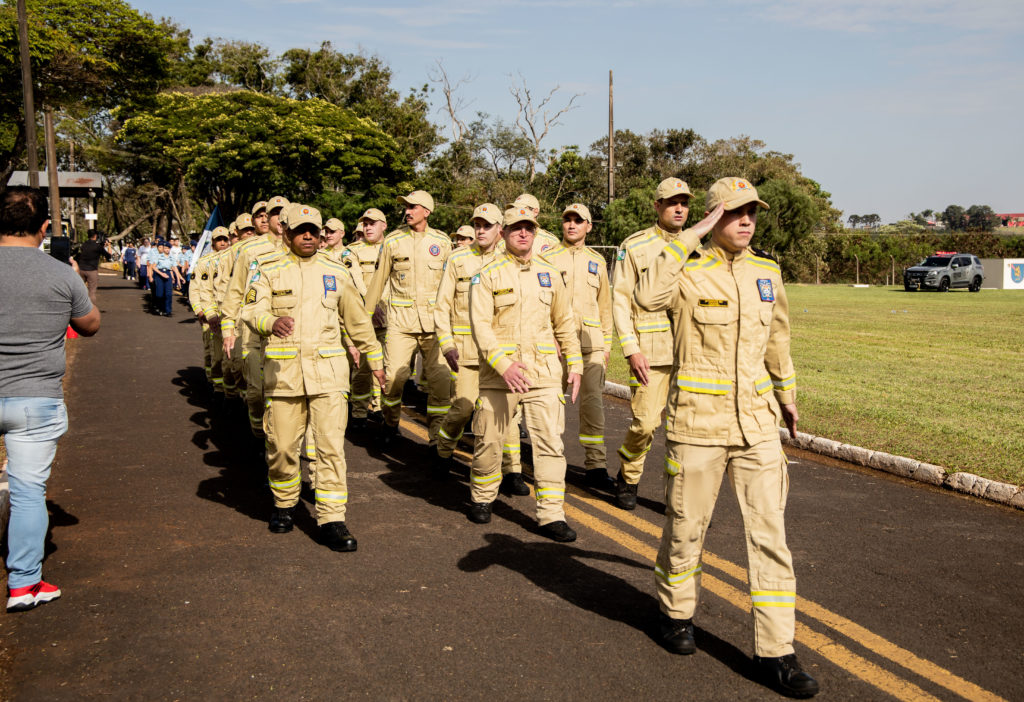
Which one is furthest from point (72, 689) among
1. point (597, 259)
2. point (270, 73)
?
point (270, 73)

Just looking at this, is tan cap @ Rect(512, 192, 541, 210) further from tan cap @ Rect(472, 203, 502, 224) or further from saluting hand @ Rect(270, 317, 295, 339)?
saluting hand @ Rect(270, 317, 295, 339)

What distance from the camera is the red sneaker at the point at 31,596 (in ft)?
15.8

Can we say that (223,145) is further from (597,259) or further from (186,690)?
(186,690)

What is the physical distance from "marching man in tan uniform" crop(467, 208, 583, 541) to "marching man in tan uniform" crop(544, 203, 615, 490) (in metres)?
0.85

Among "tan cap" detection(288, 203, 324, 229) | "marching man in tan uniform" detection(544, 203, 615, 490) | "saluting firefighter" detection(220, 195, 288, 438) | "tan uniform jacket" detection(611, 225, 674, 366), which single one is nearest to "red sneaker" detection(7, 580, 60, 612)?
"saluting firefighter" detection(220, 195, 288, 438)

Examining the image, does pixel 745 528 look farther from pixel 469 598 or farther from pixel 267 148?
pixel 267 148

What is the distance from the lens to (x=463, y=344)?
8.10 metres

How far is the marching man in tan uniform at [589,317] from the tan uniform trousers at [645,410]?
71cm

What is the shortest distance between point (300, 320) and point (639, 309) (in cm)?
233

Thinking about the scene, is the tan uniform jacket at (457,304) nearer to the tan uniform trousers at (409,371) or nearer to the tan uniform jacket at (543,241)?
the tan uniform trousers at (409,371)

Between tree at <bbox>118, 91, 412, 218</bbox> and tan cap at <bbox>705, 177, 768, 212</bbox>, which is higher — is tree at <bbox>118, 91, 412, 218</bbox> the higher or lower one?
the higher one

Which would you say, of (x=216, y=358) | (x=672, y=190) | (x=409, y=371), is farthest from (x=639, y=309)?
(x=216, y=358)

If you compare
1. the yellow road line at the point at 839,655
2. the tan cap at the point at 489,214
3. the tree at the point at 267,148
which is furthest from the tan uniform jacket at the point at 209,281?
the tree at the point at 267,148

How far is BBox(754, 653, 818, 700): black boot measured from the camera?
12.7 feet
